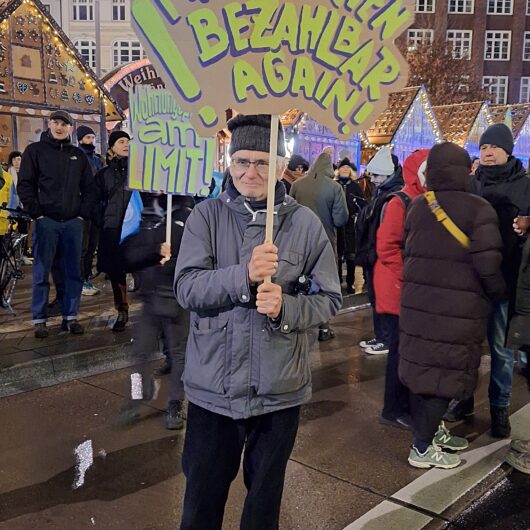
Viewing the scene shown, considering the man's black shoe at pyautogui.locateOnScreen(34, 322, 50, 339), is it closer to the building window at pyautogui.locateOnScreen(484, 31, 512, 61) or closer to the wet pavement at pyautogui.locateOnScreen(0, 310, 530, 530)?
the wet pavement at pyautogui.locateOnScreen(0, 310, 530, 530)

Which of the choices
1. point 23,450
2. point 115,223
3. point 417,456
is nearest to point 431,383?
point 417,456

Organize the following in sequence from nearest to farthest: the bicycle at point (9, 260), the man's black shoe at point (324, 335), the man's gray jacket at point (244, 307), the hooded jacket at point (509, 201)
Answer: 1. the man's gray jacket at point (244, 307)
2. the hooded jacket at point (509, 201)
3. the man's black shoe at point (324, 335)
4. the bicycle at point (9, 260)

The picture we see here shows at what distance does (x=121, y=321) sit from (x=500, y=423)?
3914 millimetres

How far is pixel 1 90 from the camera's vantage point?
11.7 meters

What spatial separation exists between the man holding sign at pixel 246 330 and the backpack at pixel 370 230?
6.79ft

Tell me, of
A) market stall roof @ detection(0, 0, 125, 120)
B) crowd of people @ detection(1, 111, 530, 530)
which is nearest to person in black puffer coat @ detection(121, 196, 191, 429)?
crowd of people @ detection(1, 111, 530, 530)

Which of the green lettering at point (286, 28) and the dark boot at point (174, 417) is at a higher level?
the green lettering at point (286, 28)

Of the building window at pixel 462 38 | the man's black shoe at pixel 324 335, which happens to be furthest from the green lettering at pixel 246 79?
the building window at pixel 462 38

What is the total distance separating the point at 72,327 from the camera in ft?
21.1

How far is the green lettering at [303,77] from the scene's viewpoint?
2506 mm

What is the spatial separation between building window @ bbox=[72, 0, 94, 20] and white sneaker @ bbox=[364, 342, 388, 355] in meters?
41.1

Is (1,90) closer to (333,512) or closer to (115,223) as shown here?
(115,223)

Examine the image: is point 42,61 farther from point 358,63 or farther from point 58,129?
point 358,63

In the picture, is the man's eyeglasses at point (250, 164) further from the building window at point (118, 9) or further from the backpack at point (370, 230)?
the building window at point (118, 9)
